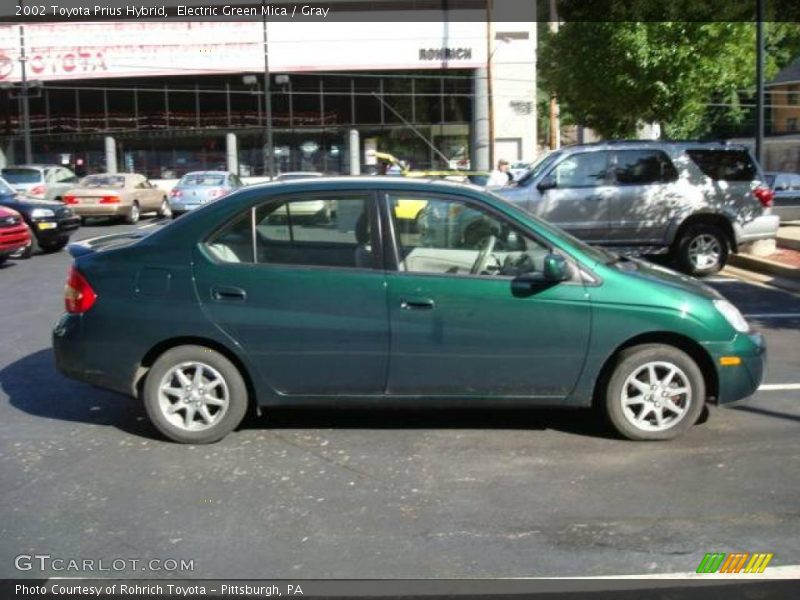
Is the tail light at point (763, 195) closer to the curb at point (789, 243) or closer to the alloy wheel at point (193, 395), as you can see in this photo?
the curb at point (789, 243)

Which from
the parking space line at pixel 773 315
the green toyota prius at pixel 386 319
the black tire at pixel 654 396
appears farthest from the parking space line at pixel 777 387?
the parking space line at pixel 773 315

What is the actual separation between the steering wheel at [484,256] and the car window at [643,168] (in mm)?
7214

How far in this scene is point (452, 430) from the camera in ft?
19.1

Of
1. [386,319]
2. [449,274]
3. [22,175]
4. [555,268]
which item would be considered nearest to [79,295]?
[386,319]

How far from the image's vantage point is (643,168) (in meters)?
12.2

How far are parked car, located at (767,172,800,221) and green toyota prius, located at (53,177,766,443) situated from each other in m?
14.2

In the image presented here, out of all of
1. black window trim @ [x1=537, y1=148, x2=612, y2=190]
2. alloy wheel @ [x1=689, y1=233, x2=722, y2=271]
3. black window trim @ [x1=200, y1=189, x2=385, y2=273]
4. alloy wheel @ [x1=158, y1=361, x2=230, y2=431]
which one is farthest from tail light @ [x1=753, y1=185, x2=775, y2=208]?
alloy wheel @ [x1=158, y1=361, x2=230, y2=431]

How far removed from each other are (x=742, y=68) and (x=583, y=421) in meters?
12.1

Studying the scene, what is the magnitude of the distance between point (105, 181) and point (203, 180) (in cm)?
269

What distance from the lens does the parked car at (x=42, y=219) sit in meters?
15.8

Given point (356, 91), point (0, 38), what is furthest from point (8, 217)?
point (0, 38)

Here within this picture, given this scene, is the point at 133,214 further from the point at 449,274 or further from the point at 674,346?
the point at 674,346

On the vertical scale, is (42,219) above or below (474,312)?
above

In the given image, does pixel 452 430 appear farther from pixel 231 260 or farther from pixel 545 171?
pixel 545 171
